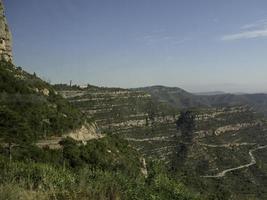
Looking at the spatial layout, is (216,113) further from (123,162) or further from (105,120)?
(123,162)

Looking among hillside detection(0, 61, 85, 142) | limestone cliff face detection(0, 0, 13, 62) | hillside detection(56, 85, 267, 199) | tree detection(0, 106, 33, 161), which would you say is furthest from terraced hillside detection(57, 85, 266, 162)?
tree detection(0, 106, 33, 161)

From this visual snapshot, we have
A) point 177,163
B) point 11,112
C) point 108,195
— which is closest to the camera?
point 108,195

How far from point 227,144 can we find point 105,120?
40.1 meters

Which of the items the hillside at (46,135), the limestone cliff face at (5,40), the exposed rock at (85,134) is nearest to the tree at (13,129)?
the hillside at (46,135)

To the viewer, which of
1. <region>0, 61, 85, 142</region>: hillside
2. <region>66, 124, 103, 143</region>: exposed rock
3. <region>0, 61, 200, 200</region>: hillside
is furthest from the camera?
<region>66, 124, 103, 143</region>: exposed rock

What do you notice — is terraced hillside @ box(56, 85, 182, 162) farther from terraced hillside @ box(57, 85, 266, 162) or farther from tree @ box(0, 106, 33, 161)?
tree @ box(0, 106, 33, 161)

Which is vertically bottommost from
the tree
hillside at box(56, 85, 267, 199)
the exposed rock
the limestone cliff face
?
hillside at box(56, 85, 267, 199)

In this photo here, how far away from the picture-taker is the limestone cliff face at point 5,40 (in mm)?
66688

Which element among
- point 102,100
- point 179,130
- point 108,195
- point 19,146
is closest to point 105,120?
point 102,100

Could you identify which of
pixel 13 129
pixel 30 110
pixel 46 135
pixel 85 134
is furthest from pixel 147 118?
pixel 13 129

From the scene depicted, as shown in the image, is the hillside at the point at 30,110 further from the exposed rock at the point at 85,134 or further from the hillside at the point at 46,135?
the exposed rock at the point at 85,134

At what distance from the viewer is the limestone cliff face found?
66688mm

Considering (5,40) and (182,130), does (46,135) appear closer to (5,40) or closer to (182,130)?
(5,40)

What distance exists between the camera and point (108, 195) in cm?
1060
